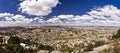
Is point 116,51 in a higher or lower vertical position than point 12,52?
lower

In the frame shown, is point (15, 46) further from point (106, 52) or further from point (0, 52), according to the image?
point (106, 52)

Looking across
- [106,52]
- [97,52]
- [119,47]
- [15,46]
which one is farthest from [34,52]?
[119,47]

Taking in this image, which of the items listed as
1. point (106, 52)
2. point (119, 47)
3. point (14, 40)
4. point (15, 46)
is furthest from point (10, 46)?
point (119, 47)

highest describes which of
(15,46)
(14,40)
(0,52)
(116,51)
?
(14,40)

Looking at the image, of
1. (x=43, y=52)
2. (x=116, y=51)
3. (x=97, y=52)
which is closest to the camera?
(x=116, y=51)

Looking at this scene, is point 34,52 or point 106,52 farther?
point 34,52

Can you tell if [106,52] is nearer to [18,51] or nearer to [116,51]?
[116,51]

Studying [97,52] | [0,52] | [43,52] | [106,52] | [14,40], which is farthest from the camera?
[14,40]

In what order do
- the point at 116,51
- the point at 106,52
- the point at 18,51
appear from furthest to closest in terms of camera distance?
the point at 18,51 → the point at 106,52 → the point at 116,51

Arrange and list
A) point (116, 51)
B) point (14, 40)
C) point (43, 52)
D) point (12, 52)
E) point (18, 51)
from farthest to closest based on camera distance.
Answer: point (14, 40) < point (43, 52) < point (18, 51) < point (12, 52) < point (116, 51)
